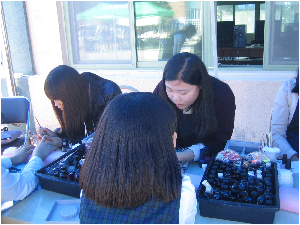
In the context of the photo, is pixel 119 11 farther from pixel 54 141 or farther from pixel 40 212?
pixel 40 212

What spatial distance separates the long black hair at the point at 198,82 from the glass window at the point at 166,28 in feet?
6.91

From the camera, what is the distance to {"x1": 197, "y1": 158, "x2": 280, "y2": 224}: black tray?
1.00m

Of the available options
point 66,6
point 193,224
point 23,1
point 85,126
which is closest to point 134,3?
point 66,6

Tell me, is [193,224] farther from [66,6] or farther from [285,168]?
[66,6]

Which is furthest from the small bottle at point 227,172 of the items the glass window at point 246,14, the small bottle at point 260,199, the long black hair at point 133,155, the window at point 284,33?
the glass window at point 246,14

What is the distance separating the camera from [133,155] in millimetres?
819

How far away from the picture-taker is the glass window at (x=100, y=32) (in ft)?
13.2

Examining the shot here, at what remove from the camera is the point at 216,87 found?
74.0 inches

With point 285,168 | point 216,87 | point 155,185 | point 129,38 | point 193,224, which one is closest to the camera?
point 155,185

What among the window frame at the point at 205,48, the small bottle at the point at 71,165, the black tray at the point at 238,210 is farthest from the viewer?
the window frame at the point at 205,48

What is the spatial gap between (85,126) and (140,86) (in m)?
1.73

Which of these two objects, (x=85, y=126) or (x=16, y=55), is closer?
(x=85, y=126)

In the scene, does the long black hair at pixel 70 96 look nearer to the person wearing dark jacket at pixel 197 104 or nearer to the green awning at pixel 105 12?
the person wearing dark jacket at pixel 197 104

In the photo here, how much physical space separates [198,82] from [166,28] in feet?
7.62
